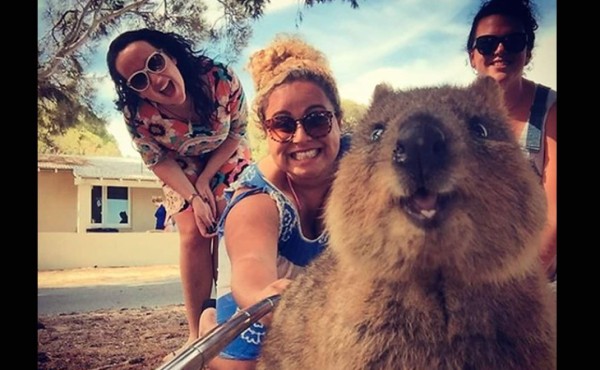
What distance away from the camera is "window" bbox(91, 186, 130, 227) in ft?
7.44

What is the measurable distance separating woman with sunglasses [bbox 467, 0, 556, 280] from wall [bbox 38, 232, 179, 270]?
1336mm

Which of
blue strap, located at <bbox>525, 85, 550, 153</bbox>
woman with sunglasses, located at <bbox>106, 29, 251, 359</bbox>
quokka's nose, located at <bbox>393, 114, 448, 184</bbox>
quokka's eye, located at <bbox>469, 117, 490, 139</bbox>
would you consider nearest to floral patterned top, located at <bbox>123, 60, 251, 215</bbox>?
woman with sunglasses, located at <bbox>106, 29, 251, 359</bbox>

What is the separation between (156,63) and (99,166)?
1.51 ft

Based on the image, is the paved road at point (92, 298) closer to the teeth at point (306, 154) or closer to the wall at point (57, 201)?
the wall at point (57, 201)

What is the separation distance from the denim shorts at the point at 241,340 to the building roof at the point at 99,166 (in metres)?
0.53

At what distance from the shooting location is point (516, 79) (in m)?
2.04

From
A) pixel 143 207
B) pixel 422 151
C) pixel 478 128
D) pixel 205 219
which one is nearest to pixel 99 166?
pixel 143 207

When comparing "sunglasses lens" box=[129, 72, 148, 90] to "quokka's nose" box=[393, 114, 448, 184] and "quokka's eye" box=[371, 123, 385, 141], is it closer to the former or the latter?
"quokka's eye" box=[371, 123, 385, 141]

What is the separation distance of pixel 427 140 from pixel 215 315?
3.26ft

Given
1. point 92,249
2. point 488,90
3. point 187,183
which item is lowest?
point 92,249

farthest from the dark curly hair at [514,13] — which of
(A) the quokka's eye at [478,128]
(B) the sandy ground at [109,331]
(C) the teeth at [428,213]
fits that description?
(B) the sandy ground at [109,331]

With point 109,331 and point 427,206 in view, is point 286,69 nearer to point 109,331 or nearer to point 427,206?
point 427,206

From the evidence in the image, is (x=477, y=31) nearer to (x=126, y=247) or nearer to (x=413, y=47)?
(x=413, y=47)

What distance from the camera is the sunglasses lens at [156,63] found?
83.7 inches
